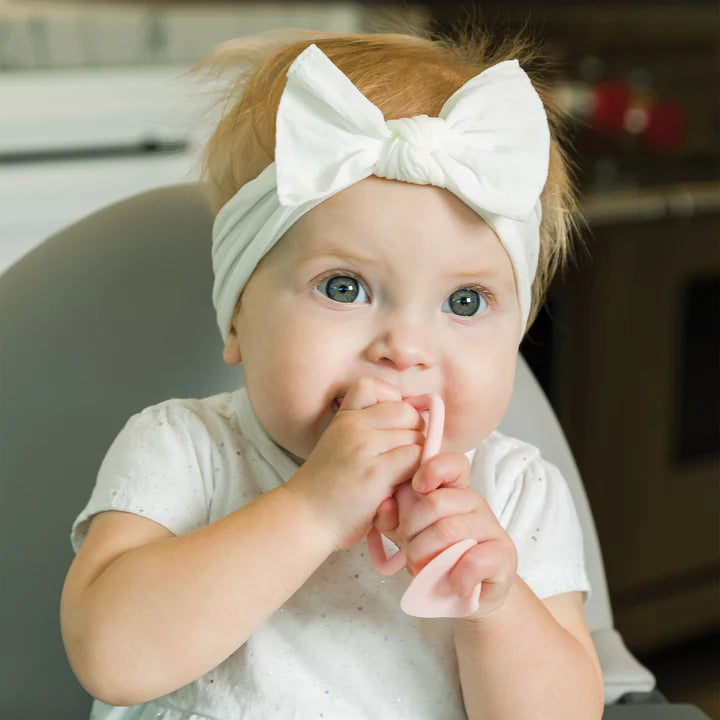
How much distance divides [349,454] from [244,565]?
0.07 m

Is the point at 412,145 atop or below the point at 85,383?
atop

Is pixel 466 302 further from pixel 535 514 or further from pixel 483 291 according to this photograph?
pixel 535 514

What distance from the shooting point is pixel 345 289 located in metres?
0.57

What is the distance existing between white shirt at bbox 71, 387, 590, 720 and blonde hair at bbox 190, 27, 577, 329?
145 millimetres

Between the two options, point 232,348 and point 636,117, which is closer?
A: point 232,348

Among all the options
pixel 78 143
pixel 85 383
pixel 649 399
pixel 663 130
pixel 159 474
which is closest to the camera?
pixel 159 474

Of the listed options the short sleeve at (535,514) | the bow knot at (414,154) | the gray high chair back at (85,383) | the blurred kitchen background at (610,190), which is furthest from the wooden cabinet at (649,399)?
the bow knot at (414,154)

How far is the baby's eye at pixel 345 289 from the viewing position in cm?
57

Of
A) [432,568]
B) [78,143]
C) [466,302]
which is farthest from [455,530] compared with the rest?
[78,143]

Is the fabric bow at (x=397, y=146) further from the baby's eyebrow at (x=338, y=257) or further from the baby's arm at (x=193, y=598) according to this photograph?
the baby's arm at (x=193, y=598)

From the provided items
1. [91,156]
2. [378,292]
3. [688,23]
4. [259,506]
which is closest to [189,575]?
[259,506]

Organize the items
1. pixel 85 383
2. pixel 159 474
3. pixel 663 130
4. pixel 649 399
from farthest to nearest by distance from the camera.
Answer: pixel 663 130
pixel 649 399
pixel 85 383
pixel 159 474

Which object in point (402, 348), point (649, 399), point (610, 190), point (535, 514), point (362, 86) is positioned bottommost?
point (649, 399)

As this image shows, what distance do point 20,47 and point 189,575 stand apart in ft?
4.35
